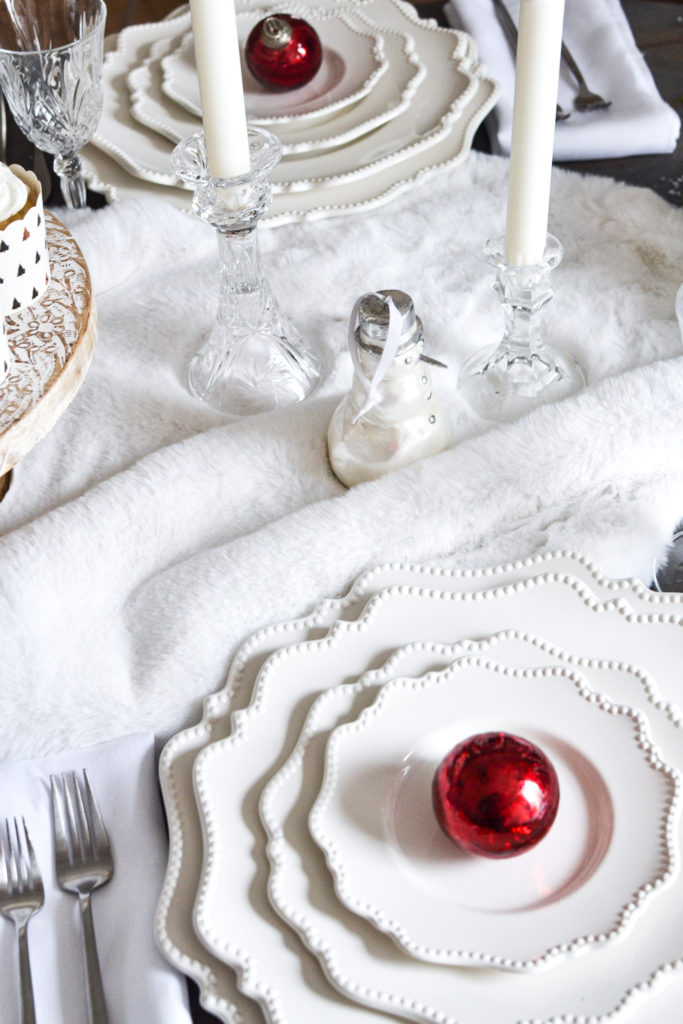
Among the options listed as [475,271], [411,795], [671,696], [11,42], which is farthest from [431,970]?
[11,42]

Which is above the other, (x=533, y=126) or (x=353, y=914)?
(x=533, y=126)

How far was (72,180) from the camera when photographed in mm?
833

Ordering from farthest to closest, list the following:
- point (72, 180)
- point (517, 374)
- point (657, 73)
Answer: point (657, 73) → point (72, 180) → point (517, 374)

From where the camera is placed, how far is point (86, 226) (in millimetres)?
799

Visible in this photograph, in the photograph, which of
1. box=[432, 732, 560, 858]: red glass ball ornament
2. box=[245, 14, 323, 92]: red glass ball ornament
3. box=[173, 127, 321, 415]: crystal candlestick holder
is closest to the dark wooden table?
box=[245, 14, 323, 92]: red glass ball ornament

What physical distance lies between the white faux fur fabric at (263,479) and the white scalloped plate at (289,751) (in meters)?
0.05

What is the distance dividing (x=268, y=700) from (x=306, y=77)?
560 millimetres

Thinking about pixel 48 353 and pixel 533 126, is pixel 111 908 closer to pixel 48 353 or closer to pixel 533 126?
pixel 48 353

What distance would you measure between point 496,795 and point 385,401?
0.24m

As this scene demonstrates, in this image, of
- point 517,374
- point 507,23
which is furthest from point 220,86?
point 507,23

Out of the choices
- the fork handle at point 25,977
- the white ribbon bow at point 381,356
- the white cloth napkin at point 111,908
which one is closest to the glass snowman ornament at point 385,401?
the white ribbon bow at point 381,356

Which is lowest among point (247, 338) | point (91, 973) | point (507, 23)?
point (91, 973)

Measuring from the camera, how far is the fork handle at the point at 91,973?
1.50 ft

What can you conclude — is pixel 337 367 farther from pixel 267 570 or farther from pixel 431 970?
pixel 431 970
